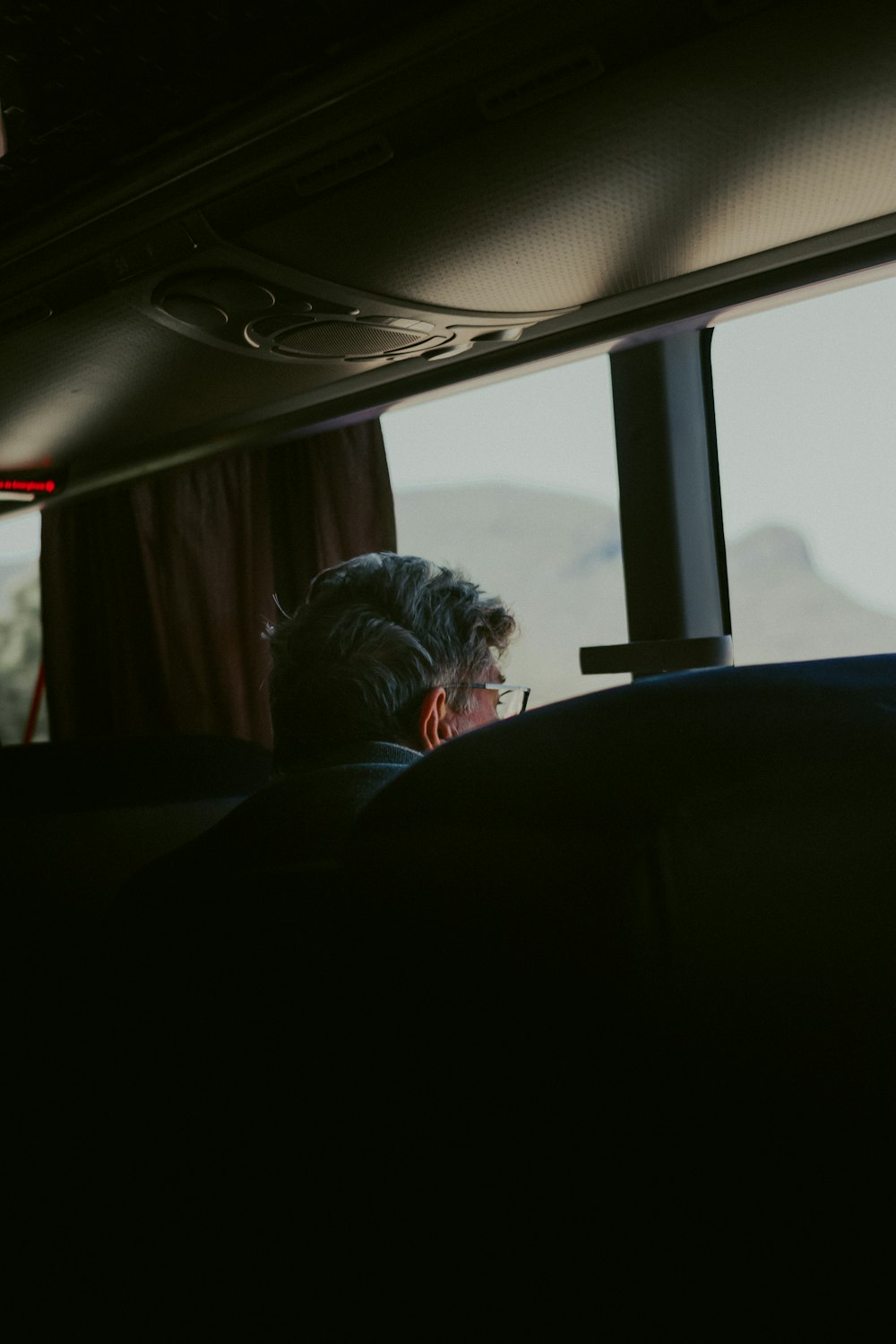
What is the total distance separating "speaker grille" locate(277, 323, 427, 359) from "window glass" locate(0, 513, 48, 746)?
81.5 inches

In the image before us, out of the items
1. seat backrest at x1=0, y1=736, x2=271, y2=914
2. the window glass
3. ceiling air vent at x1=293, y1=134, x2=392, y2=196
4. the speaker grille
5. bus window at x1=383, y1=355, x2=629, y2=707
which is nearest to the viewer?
ceiling air vent at x1=293, y1=134, x2=392, y2=196

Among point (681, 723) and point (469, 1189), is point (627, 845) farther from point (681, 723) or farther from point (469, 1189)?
point (469, 1189)

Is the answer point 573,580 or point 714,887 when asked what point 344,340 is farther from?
point 714,887

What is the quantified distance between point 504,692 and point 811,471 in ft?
2.26

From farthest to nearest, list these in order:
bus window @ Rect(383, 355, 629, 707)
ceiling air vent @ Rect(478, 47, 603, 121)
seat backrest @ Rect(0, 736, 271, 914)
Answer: seat backrest @ Rect(0, 736, 271, 914) < bus window @ Rect(383, 355, 629, 707) < ceiling air vent @ Rect(478, 47, 603, 121)

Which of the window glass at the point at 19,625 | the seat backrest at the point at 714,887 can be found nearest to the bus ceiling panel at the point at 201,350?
the seat backrest at the point at 714,887

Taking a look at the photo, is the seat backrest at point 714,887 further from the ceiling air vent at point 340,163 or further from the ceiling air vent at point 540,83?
the ceiling air vent at point 340,163

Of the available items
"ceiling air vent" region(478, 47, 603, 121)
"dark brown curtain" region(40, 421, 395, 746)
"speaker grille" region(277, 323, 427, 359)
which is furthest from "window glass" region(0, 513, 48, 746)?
"ceiling air vent" region(478, 47, 603, 121)

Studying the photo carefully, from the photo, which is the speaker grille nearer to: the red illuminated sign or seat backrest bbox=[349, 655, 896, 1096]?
the red illuminated sign

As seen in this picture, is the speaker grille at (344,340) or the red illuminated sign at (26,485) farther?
the red illuminated sign at (26,485)

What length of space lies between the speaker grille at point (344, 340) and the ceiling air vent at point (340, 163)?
14.5 inches

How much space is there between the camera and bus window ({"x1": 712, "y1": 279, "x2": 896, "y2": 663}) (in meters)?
1.76

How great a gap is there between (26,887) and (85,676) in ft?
3.71

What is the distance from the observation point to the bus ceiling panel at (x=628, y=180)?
90 centimetres
